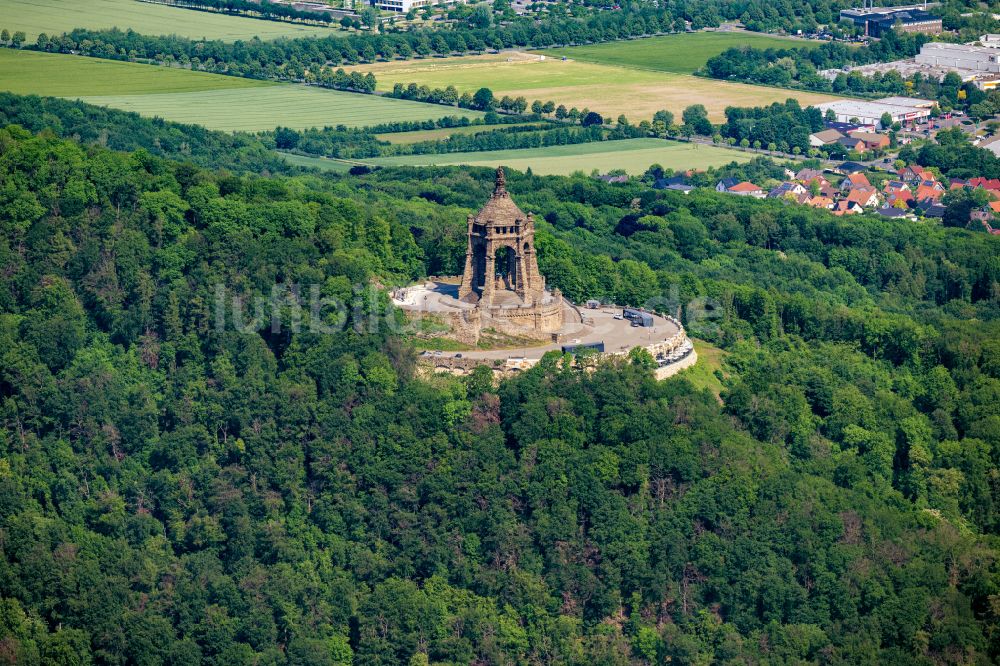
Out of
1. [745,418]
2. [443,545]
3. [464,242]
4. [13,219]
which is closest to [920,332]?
[745,418]

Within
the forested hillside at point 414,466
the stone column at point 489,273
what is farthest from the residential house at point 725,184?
the stone column at point 489,273

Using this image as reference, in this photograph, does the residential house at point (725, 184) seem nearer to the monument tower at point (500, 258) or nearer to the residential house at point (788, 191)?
the residential house at point (788, 191)

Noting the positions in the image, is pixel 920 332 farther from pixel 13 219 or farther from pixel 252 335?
pixel 13 219

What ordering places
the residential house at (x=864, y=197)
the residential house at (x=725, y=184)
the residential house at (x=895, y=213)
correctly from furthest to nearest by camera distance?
1. the residential house at (x=725, y=184)
2. the residential house at (x=864, y=197)
3. the residential house at (x=895, y=213)

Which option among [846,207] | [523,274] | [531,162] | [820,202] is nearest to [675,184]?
[820,202]

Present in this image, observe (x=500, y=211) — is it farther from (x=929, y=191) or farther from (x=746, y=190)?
(x=929, y=191)

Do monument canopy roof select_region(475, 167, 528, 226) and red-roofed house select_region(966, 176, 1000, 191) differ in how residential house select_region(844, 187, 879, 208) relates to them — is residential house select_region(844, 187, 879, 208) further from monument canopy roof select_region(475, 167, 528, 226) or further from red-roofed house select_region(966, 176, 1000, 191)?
monument canopy roof select_region(475, 167, 528, 226)
